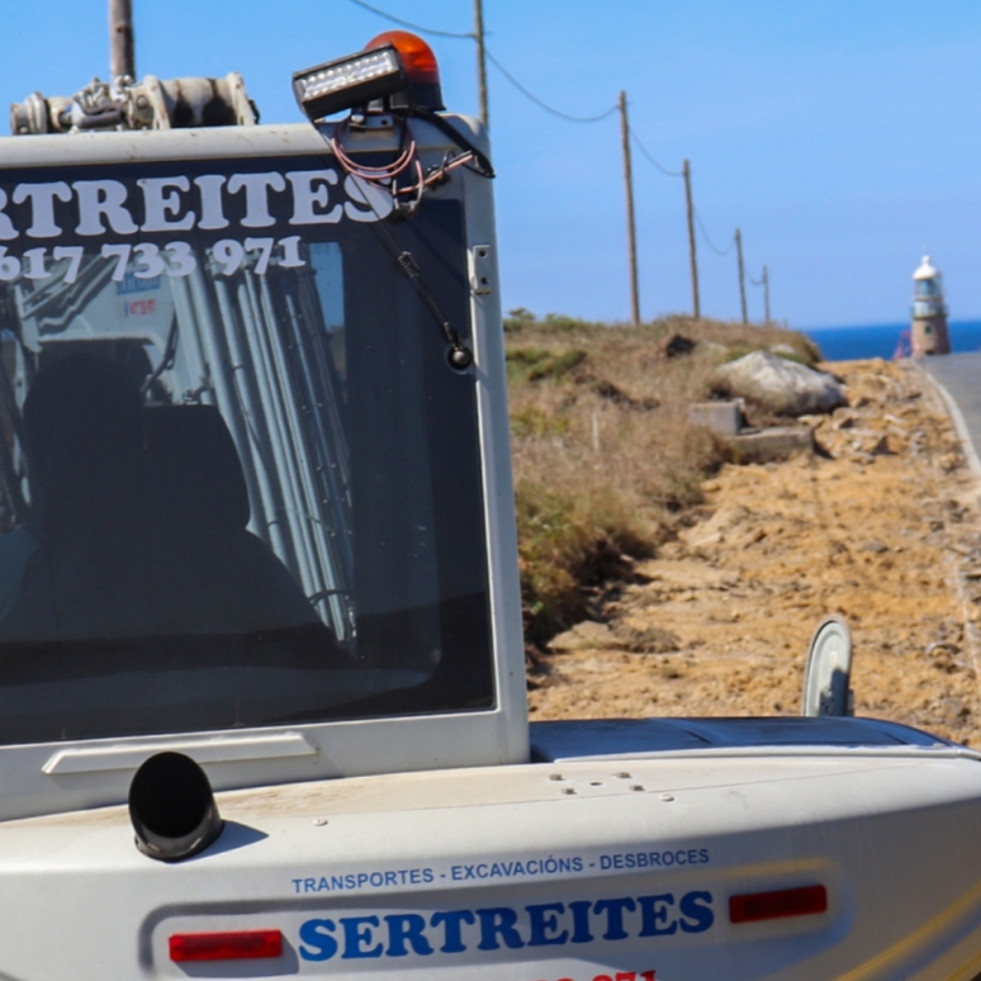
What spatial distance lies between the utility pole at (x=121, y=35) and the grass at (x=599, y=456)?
14.9ft

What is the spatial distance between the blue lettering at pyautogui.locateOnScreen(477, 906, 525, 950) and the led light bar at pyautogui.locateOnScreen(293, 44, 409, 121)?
134 cm

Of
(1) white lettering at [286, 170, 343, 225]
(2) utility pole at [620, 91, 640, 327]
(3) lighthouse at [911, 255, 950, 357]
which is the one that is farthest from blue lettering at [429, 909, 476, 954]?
(3) lighthouse at [911, 255, 950, 357]

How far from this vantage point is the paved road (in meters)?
20.8

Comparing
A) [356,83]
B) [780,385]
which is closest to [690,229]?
[780,385]

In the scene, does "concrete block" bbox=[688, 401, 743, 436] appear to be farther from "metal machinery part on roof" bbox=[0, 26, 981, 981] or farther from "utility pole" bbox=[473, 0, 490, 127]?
"metal machinery part on roof" bbox=[0, 26, 981, 981]

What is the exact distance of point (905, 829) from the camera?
92.8 inches

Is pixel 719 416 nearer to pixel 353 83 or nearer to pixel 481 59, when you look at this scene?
pixel 481 59

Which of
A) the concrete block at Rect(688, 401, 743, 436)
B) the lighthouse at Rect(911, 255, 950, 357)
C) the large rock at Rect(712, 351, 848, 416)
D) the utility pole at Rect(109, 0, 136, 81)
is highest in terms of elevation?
the lighthouse at Rect(911, 255, 950, 357)

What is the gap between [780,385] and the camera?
23156 millimetres

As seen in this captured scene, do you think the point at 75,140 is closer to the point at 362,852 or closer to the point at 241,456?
the point at 241,456

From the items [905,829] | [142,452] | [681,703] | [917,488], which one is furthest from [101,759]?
[917,488]

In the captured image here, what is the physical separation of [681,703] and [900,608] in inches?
120

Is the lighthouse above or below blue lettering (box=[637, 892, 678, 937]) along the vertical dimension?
above

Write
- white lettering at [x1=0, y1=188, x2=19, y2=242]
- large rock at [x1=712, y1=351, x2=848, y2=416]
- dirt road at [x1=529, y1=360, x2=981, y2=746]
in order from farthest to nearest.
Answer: large rock at [x1=712, y1=351, x2=848, y2=416]
dirt road at [x1=529, y1=360, x2=981, y2=746]
white lettering at [x1=0, y1=188, x2=19, y2=242]
